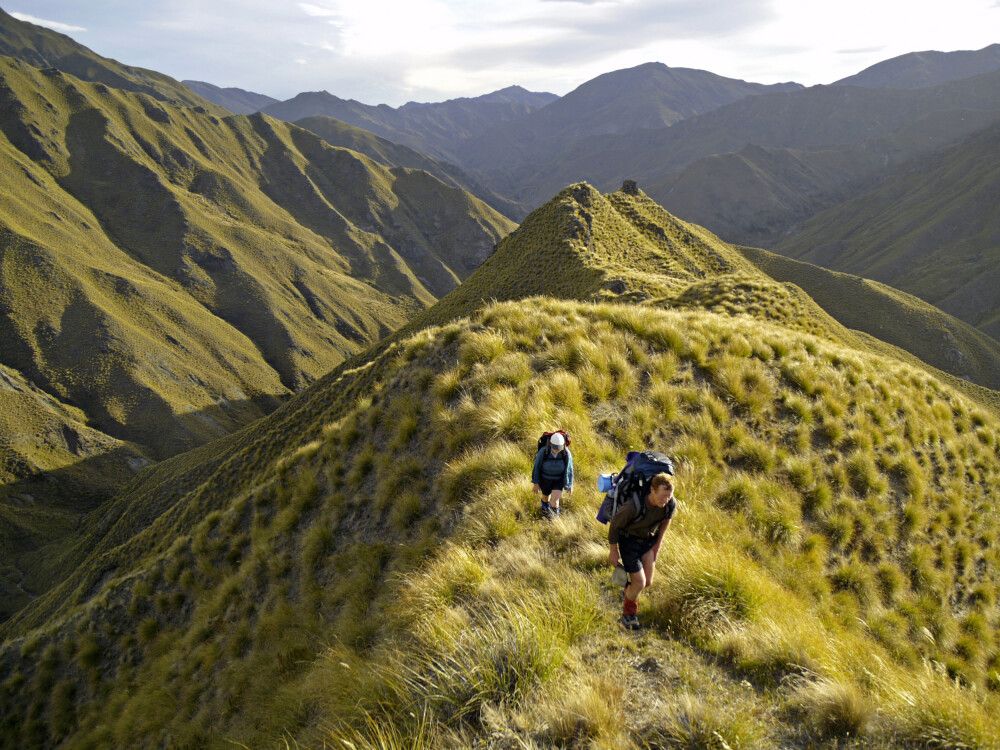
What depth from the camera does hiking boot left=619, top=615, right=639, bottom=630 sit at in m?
5.65

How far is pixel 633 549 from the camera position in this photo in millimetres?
5832

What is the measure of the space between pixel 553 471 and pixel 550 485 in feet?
0.80

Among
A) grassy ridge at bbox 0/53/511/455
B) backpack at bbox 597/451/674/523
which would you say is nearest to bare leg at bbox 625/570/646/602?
backpack at bbox 597/451/674/523

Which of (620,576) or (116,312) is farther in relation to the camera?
(116,312)

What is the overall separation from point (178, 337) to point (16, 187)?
68870 millimetres

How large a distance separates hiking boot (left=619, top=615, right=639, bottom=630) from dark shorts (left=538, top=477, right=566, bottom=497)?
2217mm

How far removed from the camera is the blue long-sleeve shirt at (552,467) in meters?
7.59

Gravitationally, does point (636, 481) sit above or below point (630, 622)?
above

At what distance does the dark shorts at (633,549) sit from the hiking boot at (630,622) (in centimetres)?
49

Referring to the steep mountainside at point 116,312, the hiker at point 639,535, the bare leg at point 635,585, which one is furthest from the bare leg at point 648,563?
the steep mountainside at point 116,312

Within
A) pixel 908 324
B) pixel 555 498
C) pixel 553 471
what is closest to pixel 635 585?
pixel 555 498

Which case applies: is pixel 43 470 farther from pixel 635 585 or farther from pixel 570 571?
pixel 635 585

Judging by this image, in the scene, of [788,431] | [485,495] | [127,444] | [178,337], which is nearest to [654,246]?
[788,431]

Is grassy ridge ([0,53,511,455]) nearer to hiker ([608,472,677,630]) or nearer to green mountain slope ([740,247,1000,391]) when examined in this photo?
hiker ([608,472,677,630])
